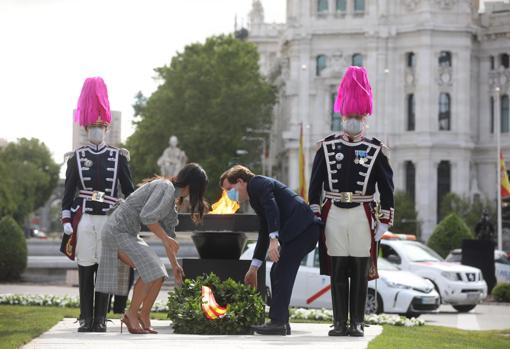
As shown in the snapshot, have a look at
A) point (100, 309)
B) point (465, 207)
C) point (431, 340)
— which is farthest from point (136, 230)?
point (465, 207)

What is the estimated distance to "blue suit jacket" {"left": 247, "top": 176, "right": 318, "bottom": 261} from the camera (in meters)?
14.6

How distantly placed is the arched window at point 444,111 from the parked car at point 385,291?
69.4 m

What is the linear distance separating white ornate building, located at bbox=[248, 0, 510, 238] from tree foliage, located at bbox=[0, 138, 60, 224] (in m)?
21.6

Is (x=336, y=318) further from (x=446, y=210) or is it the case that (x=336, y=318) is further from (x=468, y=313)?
(x=446, y=210)

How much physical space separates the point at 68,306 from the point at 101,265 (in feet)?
24.6

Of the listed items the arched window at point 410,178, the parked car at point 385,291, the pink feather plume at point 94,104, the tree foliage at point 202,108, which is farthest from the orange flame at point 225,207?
the arched window at point 410,178

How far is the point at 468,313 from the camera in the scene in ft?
106

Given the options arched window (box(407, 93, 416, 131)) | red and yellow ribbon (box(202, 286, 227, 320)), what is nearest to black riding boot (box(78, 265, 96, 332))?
red and yellow ribbon (box(202, 286, 227, 320))

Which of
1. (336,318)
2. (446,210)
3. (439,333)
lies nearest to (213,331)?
(336,318)

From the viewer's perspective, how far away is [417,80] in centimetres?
9581

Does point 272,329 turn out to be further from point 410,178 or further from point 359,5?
point 359,5

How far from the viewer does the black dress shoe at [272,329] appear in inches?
579

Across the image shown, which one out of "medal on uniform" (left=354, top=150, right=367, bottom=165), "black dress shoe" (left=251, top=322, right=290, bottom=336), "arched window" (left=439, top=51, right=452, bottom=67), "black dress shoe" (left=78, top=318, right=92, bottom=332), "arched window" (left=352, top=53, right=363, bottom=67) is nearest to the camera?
Result: "black dress shoe" (left=251, top=322, right=290, bottom=336)

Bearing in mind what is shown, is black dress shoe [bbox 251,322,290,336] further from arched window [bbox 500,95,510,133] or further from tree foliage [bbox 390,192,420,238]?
arched window [bbox 500,95,510,133]
